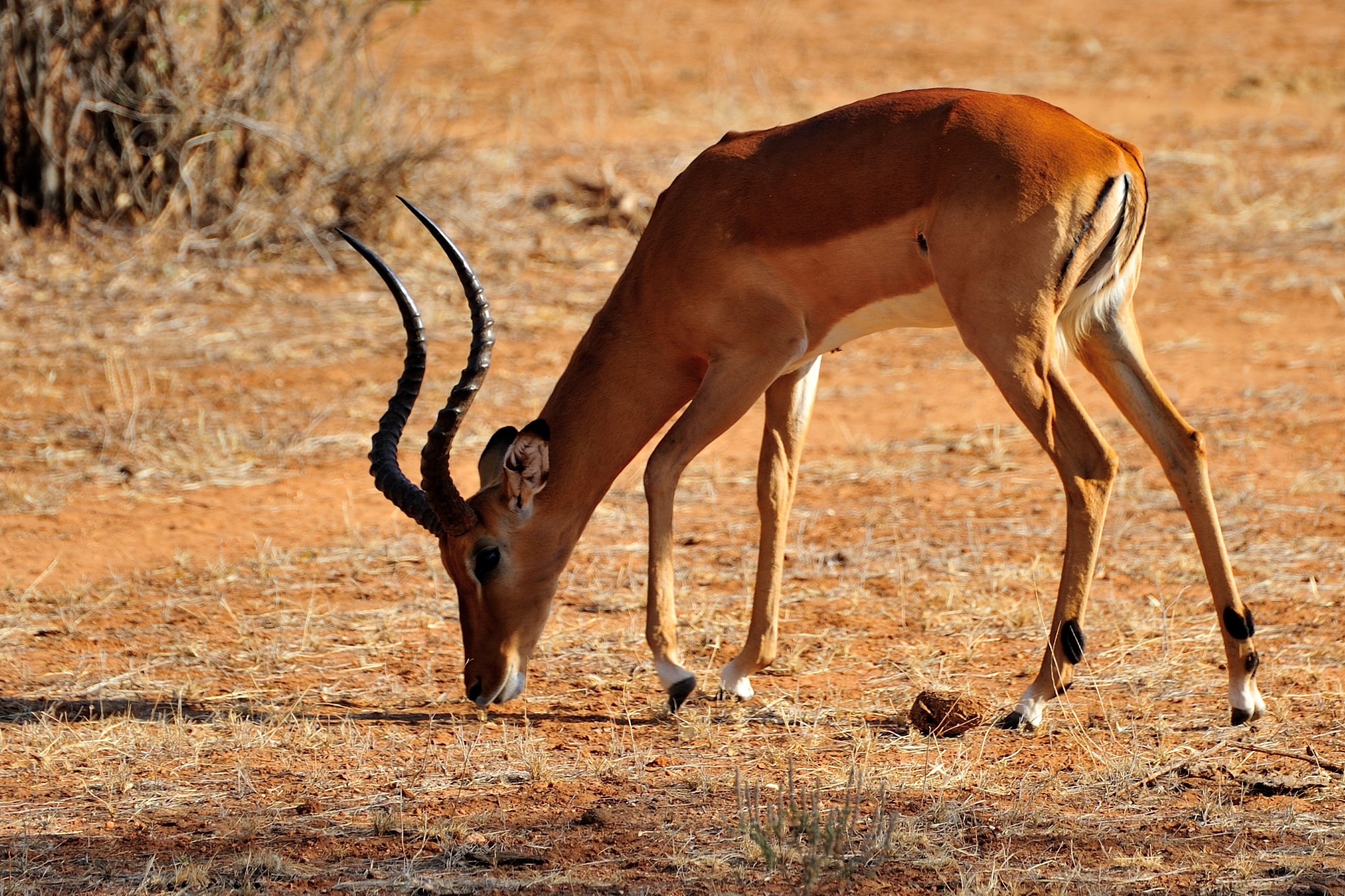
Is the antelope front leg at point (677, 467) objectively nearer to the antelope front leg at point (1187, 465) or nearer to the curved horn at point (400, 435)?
the curved horn at point (400, 435)

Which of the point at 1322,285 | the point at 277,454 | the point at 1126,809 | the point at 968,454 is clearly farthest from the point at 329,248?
the point at 1126,809

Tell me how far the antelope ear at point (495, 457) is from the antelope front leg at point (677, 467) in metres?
0.48

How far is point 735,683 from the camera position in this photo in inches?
213

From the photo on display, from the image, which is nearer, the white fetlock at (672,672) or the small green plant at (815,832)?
the small green plant at (815,832)

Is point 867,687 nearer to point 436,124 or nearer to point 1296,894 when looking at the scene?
point 1296,894

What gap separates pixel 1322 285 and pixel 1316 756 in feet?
25.3

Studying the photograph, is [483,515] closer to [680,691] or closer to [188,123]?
[680,691]

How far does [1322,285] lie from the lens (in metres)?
11.4

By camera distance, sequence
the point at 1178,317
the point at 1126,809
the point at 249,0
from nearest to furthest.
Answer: the point at 1126,809
the point at 1178,317
the point at 249,0

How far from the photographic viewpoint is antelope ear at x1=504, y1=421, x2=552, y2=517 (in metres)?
5.07

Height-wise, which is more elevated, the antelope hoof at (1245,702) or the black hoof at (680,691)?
the antelope hoof at (1245,702)

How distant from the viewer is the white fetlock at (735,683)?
5.39 metres

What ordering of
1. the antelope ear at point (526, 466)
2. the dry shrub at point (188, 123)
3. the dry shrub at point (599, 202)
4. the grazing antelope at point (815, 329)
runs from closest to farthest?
1. the grazing antelope at point (815, 329)
2. the antelope ear at point (526, 466)
3. the dry shrub at point (188, 123)
4. the dry shrub at point (599, 202)

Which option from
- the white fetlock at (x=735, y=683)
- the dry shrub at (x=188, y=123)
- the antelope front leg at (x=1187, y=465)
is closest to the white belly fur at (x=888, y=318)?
the antelope front leg at (x=1187, y=465)
